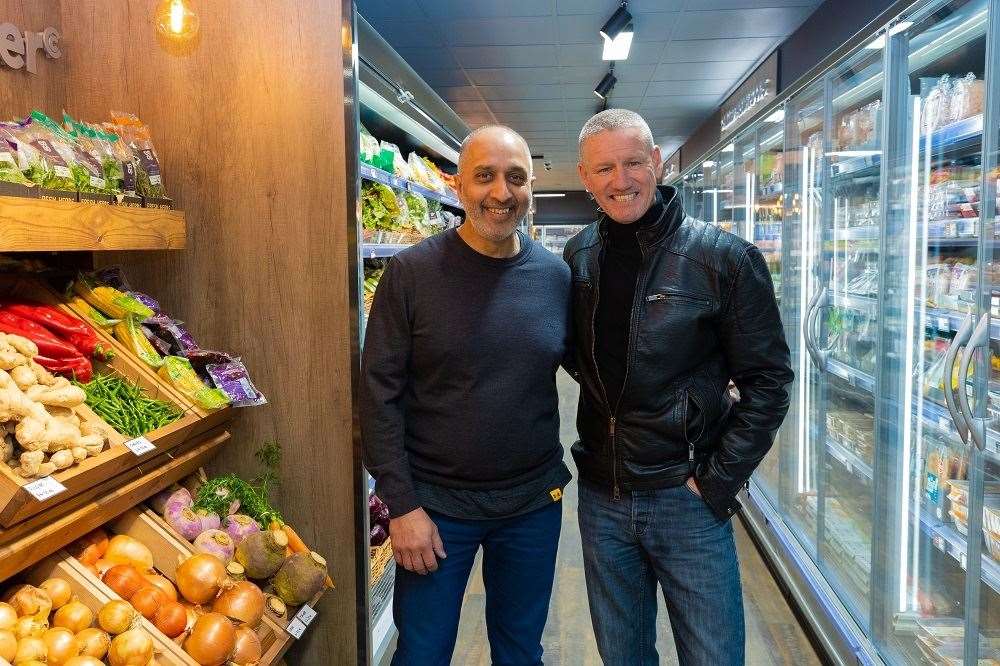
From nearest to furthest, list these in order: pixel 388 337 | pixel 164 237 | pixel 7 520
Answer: pixel 7 520 → pixel 388 337 → pixel 164 237

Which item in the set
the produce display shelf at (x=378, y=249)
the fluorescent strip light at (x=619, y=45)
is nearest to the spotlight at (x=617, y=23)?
the fluorescent strip light at (x=619, y=45)

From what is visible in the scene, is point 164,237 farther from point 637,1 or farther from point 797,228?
point 637,1

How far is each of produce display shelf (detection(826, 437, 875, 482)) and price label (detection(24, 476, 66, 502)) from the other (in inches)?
112

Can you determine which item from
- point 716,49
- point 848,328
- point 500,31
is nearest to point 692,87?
point 716,49

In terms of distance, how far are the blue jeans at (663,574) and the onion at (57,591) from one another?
1.25 m

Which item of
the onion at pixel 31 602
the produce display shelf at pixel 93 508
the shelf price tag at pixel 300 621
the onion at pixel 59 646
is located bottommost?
the shelf price tag at pixel 300 621

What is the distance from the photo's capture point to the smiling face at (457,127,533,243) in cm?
189

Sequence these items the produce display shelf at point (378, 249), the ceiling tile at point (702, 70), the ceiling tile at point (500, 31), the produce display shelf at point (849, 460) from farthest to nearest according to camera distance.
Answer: the ceiling tile at point (702, 70), the ceiling tile at point (500, 31), the produce display shelf at point (849, 460), the produce display shelf at point (378, 249)

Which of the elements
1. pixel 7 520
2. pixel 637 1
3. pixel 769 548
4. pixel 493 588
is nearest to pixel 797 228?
pixel 769 548

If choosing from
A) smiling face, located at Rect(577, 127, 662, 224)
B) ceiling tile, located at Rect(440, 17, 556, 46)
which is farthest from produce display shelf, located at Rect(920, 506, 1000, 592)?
ceiling tile, located at Rect(440, 17, 556, 46)

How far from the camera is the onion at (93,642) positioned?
153 centimetres

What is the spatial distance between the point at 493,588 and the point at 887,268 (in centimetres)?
168

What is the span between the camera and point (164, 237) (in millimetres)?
2010

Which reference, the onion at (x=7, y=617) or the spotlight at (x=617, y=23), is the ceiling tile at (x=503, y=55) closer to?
the spotlight at (x=617, y=23)
